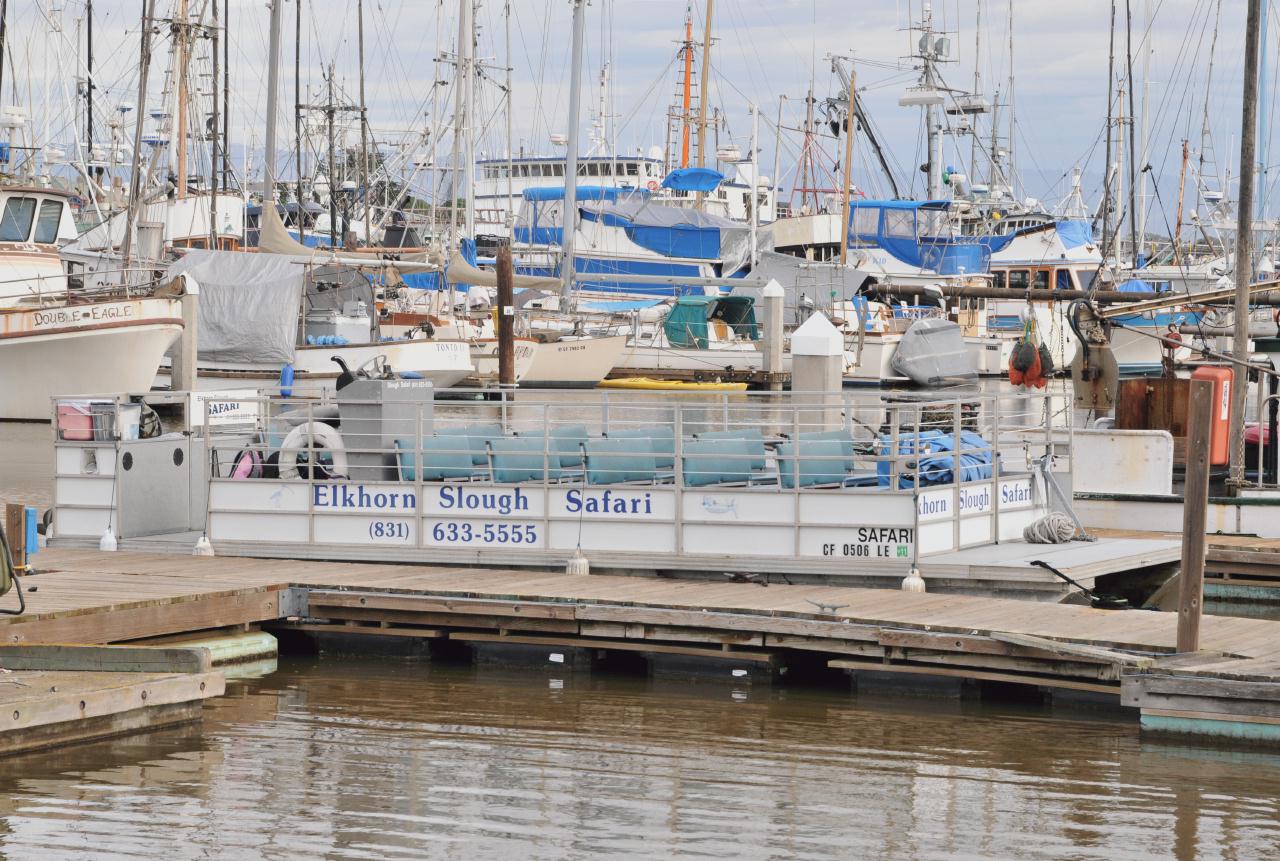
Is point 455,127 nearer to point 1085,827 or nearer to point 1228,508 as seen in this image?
point 1228,508

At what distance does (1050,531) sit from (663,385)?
3318 centimetres

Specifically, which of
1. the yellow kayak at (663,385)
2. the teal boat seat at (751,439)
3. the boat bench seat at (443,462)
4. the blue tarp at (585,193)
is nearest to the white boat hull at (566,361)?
the yellow kayak at (663,385)

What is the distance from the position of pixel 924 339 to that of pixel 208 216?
2542cm

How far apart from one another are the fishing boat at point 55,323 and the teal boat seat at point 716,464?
28527 mm

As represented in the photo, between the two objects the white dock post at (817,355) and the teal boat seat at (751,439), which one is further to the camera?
the white dock post at (817,355)

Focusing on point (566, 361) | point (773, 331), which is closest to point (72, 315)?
point (566, 361)

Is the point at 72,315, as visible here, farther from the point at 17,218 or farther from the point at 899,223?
the point at 899,223

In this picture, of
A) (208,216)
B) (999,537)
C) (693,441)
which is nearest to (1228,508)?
(999,537)

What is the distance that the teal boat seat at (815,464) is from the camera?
15516mm

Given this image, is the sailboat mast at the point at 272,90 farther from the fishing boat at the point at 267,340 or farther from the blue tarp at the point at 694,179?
the blue tarp at the point at 694,179

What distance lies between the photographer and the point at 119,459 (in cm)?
1702

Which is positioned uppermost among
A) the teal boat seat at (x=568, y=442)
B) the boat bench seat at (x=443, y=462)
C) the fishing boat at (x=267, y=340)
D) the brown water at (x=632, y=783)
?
the fishing boat at (x=267, y=340)

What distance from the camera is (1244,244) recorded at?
62.4ft

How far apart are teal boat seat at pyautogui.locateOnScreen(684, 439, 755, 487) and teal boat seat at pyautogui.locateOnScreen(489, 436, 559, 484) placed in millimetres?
1335
